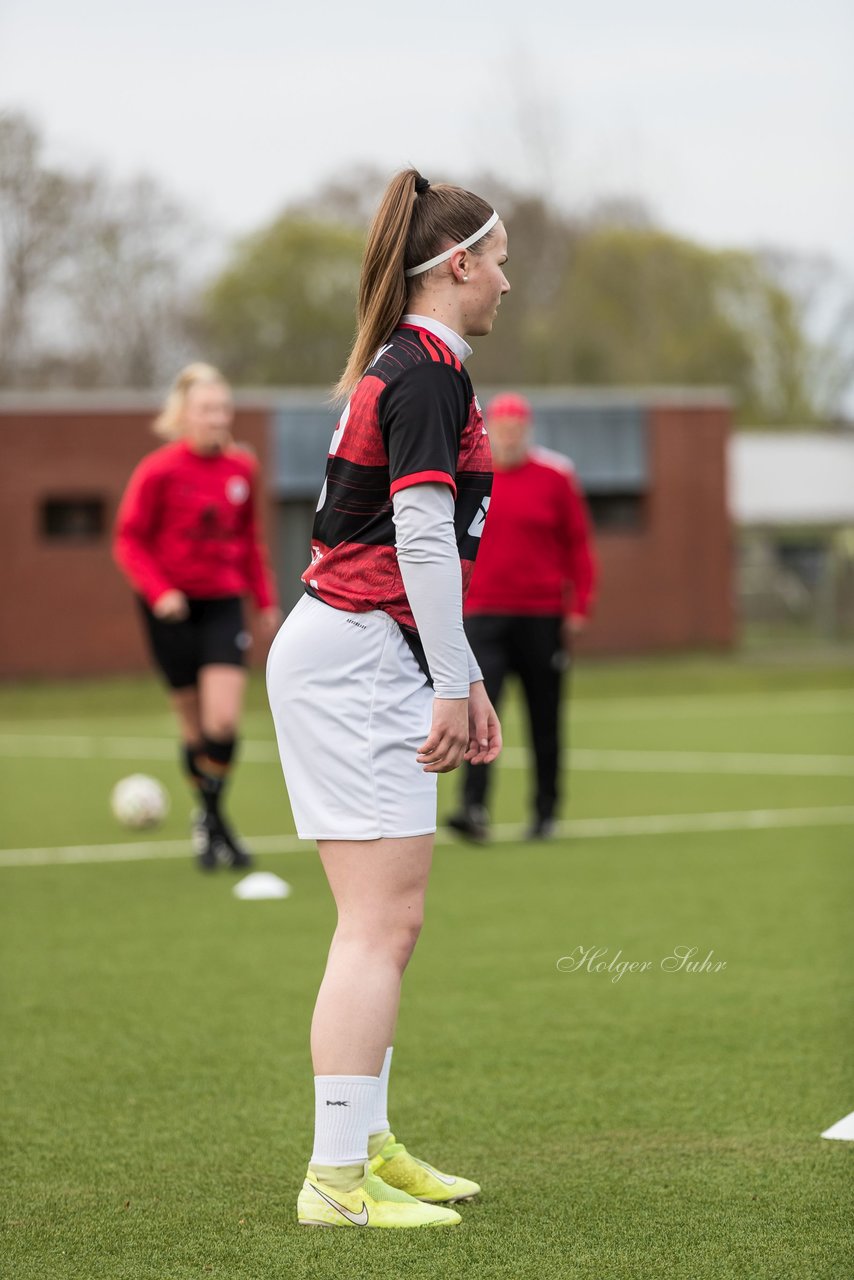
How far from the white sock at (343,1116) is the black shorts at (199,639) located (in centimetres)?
512

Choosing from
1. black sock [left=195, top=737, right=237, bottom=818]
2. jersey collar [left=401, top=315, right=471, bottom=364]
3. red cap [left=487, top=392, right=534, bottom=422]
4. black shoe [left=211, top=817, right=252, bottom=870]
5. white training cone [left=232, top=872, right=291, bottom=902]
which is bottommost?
black shoe [left=211, top=817, right=252, bottom=870]

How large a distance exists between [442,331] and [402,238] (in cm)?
19

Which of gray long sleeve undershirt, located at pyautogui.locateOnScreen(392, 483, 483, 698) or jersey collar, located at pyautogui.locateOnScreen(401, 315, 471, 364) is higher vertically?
jersey collar, located at pyautogui.locateOnScreen(401, 315, 471, 364)

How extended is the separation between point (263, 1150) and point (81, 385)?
119 feet

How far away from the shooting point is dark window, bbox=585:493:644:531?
114 ft

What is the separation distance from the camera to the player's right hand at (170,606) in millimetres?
8047

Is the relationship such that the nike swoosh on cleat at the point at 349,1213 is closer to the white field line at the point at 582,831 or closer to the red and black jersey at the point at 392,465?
the red and black jersey at the point at 392,465

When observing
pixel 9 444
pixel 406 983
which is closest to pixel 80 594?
pixel 9 444

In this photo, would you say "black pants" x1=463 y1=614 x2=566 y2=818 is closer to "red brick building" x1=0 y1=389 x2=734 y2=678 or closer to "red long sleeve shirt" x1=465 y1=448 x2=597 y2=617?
"red long sleeve shirt" x1=465 y1=448 x2=597 y2=617

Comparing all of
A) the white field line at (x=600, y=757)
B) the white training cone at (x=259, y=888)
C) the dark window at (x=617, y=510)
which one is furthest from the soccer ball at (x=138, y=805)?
the dark window at (x=617, y=510)

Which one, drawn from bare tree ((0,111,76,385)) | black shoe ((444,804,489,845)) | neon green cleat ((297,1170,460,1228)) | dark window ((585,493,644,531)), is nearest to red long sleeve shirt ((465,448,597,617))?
black shoe ((444,804,489,845))

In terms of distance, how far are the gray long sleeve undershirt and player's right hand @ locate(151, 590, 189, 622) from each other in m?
4.97

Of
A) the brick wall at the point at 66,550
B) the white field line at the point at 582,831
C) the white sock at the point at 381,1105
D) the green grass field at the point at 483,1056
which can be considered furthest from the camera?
the brick wall at the point at 66,550

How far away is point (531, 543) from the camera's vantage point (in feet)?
30.7
